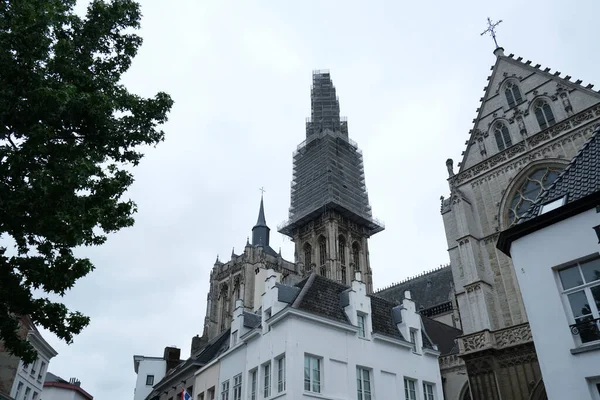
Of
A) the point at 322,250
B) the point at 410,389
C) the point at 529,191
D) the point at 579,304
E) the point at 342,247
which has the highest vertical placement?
A: the point at 342,247

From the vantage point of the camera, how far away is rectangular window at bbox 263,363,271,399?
17.6 metres

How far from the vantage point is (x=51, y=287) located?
29.7ft

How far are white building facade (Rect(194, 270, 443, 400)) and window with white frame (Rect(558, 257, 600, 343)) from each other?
932 centimetres

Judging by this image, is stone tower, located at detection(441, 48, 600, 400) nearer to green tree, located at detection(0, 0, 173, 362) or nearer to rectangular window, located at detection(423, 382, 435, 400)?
rectangular window, located at detection(423, 382, 435, 400)

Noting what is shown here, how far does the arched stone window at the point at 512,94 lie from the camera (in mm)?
25375

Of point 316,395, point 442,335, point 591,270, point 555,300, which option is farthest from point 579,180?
point 442,335

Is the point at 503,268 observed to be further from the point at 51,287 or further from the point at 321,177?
the point at 321,177

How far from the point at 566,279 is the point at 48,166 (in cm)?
1171

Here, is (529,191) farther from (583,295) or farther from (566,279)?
(583,295)

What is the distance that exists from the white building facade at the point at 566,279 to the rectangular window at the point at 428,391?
10.8 metres

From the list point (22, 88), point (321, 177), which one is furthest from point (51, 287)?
point (321, 177)

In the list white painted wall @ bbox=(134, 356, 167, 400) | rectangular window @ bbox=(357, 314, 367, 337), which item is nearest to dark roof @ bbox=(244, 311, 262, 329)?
rectangular window @ bbox=(357, 314, 367, 337)

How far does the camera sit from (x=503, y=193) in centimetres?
2333

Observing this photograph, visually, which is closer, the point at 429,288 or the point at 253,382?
the point at 253,382
